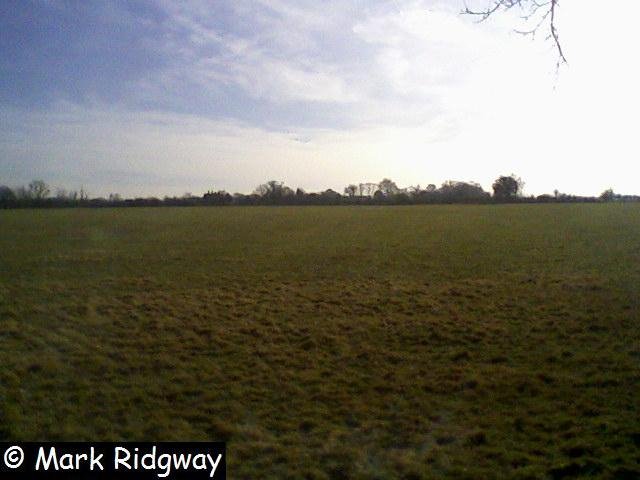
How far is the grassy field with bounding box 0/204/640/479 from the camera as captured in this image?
16.1ft

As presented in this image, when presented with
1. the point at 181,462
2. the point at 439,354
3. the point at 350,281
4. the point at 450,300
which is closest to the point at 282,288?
the point at 350,281

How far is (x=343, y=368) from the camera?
295 inches

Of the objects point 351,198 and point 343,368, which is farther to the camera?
point 351,198

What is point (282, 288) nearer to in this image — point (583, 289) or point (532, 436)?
point (583, 289)

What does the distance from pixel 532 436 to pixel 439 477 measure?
1355 millimetres

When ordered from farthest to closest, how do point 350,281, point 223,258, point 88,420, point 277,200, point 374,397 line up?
point 277,200
point 223,258
point 350,281
point 374,397
point 88,420

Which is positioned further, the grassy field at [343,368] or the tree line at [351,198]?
the tree line at [351,198]

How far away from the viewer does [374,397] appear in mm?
6309

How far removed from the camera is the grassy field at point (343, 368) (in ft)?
16.1

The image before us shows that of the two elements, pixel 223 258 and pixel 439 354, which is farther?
pixel 223 258

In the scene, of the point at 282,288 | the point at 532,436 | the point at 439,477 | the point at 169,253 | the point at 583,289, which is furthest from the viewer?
the point at 169,253

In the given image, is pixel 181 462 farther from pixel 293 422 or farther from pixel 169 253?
pixel 169 253

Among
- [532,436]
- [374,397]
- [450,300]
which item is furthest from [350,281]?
[532,436]

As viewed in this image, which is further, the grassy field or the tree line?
the tree line
